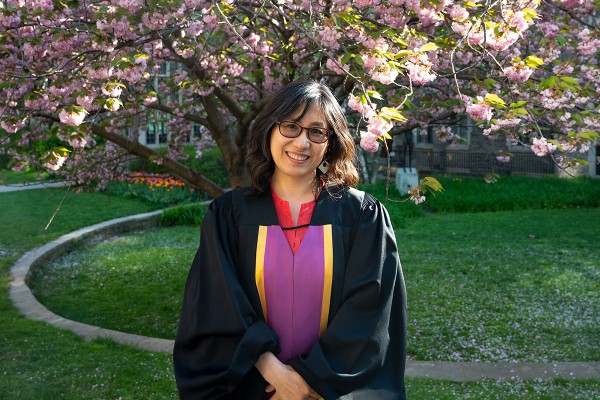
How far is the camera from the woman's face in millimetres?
2238

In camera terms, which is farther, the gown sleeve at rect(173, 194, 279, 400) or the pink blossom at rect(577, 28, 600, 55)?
the pink blossom at rect(577, 28, 600, 55)

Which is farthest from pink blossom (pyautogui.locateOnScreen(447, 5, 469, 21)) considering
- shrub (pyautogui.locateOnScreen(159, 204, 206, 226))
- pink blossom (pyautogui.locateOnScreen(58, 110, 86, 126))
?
shrub (pyautogui.locateOnScreen(159, 204, 206, 226))

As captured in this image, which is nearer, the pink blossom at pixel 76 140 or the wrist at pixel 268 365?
the wrist at pixel 268 365

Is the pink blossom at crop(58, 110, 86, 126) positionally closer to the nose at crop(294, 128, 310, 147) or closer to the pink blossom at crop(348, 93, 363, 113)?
the pink blossom at crop(348, 93, 363, 113)

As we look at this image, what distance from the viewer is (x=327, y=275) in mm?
2223

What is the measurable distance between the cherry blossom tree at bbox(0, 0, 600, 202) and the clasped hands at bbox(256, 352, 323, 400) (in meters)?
0.93

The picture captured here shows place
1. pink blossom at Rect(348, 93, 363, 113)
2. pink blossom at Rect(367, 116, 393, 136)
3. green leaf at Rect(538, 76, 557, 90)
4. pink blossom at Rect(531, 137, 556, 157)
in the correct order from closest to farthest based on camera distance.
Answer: pink blossom at Rect(367, 116, 393, 136)
pink blossom at Rect(348, 93, 363, 113)
green leaf at Rect(538, 76, 557, 90)
pink blossom at Rect(531, 137, 556, 157)

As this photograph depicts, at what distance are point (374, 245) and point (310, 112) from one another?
18.8 inches

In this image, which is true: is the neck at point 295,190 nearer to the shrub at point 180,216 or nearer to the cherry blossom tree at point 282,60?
the cherry blossom tree at point 282,60

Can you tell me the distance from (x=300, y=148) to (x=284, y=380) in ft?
2.40

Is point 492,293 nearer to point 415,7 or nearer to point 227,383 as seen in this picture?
point 415,7

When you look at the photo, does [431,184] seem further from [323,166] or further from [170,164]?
[170,164]

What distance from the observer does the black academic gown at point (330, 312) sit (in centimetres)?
Answer: 215

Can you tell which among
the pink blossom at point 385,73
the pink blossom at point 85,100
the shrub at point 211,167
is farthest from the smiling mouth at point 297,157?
the shrub at point 211,167
